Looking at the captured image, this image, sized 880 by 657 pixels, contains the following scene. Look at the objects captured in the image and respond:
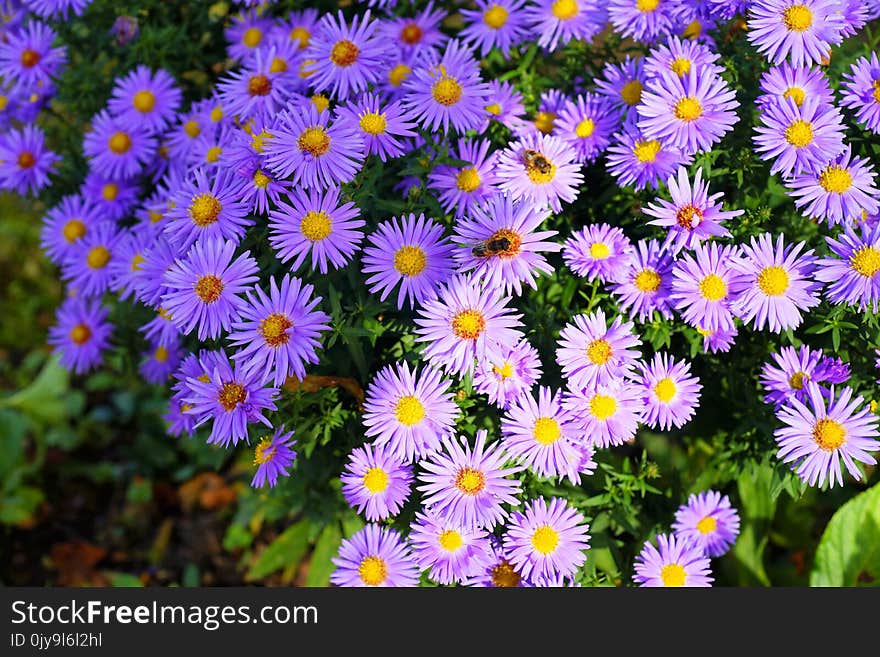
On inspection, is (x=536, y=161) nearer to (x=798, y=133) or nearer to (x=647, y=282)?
(x=647, y=282)

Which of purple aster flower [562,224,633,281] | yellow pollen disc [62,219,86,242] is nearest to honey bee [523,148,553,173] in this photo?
purple aster flower [562,224,633,281]

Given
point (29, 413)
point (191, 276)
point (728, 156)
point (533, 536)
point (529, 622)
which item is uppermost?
point (29, 413)

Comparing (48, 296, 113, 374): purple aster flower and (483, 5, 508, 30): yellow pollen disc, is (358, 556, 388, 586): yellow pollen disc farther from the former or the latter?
(483, 5, 508, 30): yellow pollen disc

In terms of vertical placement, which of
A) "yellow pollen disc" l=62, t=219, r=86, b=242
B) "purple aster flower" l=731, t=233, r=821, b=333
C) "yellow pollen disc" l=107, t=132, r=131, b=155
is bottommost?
"purple aster flower" l=731, t=233, r=821, b=333

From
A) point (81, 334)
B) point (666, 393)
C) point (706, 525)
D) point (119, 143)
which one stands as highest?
Answer: point (119, 143)

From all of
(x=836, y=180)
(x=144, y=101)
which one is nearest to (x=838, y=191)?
(x=836, y=180)

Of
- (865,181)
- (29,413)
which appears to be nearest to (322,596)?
(865,181)

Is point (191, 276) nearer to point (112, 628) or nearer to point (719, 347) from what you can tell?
point (112, 628)
